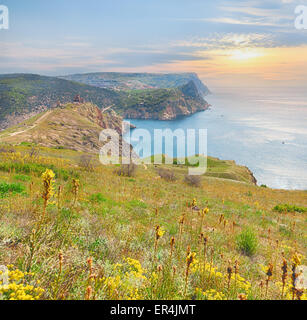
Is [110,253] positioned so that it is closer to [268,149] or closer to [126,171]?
[126,171]

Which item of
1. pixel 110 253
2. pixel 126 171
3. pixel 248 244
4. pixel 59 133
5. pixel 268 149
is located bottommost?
pixel 268 149

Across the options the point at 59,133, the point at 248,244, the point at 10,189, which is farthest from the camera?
the point at 59,133

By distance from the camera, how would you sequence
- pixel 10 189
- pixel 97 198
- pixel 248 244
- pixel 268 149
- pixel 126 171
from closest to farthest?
pixel 248 244
pixel 10 189
pixel 97 198
pixel 126 171
pixel 268 149

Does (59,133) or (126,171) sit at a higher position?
(59,133)

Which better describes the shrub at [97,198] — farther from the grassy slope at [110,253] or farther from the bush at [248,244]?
the bush at [248,244]

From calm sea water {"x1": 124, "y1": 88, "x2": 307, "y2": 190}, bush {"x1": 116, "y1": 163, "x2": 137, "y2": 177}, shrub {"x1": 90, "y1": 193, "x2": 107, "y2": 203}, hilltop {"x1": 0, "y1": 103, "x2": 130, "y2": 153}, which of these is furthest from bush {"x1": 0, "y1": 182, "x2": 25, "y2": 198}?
calm sea water {"x1": 124, "y1": 88, "x2": 307, "y2": 190}

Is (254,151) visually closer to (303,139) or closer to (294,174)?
(294,174)

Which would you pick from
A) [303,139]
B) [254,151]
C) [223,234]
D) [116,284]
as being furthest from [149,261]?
[303,139]

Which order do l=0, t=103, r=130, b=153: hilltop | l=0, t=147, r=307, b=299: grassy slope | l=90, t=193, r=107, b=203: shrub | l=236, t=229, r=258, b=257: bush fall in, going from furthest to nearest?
l=0, t=103, r=130, b=153: hilltop
l=90, t=193, r=107, b=203: shrub
l=236, t=229, r=258, b=257: bush
l=0, t=147, r=307, b=299: grassy slope

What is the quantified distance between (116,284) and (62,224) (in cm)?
201

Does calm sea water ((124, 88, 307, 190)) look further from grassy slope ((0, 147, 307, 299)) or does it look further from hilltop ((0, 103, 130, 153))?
grassy slope ((0, 147, 307, 299))

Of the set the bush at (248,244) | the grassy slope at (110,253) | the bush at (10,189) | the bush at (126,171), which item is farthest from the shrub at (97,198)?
the bush at (126,171)

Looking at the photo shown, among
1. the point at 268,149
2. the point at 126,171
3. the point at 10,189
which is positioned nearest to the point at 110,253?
the point at 10,189

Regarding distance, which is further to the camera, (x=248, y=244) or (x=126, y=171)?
(x=126, y=171)
